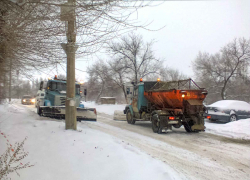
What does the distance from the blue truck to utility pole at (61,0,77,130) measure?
3375mm

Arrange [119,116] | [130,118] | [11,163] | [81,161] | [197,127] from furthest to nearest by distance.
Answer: [119,116] → [130,118] → [197,127] → [81,161] → [11,163]

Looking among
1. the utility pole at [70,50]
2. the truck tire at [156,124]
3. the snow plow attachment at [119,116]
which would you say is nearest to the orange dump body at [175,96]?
the truck tire at [156,124]

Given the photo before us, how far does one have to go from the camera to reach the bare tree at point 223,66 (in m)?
22.4

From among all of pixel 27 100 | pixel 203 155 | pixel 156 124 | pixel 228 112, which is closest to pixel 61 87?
pixel 156 124

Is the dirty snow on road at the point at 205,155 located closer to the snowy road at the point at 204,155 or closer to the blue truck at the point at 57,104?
the snowy road at the point at 204,155

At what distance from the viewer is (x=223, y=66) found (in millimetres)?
24484

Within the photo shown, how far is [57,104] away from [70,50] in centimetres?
703

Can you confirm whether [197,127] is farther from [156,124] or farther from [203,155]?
[203,155]

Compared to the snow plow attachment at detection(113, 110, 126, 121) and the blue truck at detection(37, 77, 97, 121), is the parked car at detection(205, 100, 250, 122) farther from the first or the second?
the blue truck at detection(37, 77, 97, 121)

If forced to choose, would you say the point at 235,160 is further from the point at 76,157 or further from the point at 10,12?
the point at 10,12

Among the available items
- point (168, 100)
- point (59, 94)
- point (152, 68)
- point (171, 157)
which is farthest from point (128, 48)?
point (171, 157)

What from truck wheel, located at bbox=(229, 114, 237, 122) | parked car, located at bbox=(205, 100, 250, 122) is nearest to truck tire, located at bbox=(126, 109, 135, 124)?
parked car, located at bbox=(205, 100, 250, 122)

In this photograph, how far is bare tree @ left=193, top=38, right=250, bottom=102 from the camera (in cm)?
2244

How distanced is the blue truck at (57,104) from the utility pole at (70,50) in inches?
133
